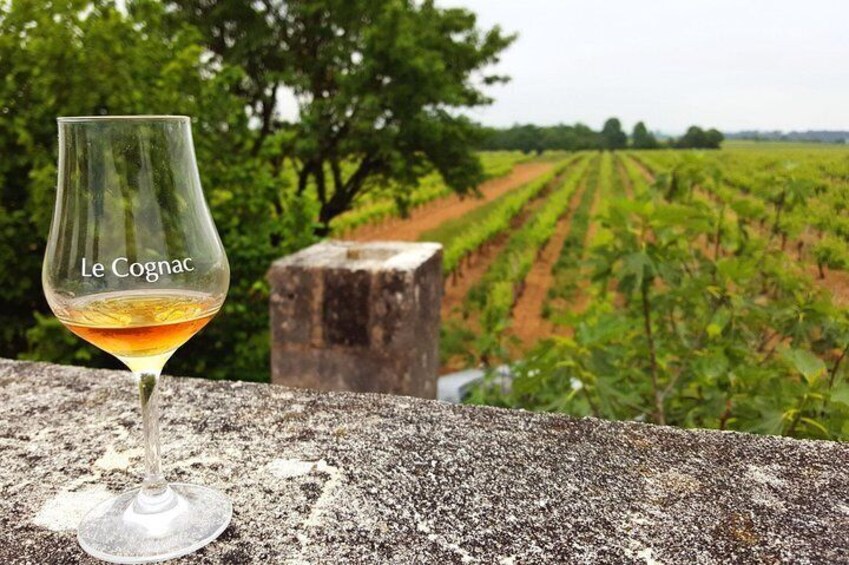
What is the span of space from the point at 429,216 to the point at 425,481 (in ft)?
90.1

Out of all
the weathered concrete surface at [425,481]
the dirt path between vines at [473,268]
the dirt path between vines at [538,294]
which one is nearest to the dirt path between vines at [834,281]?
the weathered concrete surface at [425,481]

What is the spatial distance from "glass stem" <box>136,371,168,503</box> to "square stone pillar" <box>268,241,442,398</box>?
2.40 metres

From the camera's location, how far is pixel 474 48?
13930mm

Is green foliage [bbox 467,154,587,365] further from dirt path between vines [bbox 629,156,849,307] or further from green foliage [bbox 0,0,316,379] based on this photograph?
dirt path between vines [bbox 629,156,849,307]

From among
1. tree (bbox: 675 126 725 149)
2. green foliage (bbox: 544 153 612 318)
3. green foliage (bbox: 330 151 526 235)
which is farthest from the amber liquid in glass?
green foliage (bbox: 330 151 526 235)

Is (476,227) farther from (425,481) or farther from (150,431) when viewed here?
(150,431)

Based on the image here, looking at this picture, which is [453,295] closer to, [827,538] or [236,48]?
[236,48]

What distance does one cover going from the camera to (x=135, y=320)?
2.84 feet

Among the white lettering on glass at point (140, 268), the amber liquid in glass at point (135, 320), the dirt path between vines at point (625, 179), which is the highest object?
the white lettering on glass at point (140, 268)

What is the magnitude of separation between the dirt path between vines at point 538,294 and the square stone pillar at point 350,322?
17.7ft

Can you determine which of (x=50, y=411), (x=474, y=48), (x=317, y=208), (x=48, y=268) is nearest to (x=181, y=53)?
(x=317, y=208)

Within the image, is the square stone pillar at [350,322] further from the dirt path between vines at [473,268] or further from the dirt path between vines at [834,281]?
the dirt path between vines at [473,268]

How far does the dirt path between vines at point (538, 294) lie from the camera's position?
1232 centimetres

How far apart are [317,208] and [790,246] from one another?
4054 mm
